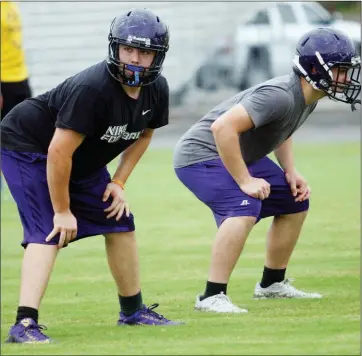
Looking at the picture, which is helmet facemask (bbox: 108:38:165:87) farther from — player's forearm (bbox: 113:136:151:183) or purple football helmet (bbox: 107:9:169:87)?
player's forearm (bbox: 113:136:151:183)

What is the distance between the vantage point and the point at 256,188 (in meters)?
7.65

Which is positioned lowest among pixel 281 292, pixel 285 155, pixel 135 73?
pixel 281 292

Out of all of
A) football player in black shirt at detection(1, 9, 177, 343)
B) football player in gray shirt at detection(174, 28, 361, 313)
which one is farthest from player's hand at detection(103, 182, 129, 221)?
football player in gray shirt at detection(174, 28, 361, 313)

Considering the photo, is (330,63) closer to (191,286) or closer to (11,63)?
(191,286)

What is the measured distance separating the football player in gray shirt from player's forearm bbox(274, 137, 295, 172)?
0.31 m

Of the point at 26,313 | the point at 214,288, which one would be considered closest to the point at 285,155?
the point at 214,288

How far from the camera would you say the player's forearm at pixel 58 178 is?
6609 mm

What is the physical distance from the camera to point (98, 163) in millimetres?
7027

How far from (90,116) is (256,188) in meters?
1.50

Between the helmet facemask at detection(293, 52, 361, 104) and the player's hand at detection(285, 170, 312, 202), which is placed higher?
the helmet facemask at detection(293, 52, 361, 104)

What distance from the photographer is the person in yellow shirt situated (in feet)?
45.3

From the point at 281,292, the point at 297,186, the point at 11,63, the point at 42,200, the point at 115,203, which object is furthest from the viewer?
the point at 11,63

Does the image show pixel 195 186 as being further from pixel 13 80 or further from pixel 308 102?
pixel 13 80

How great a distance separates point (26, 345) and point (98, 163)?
120 cm
